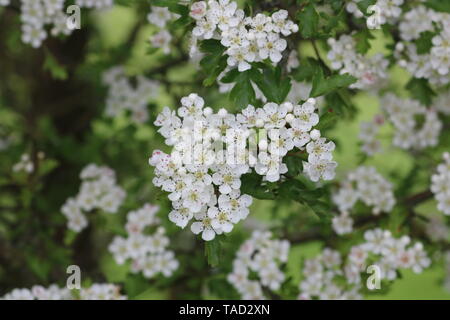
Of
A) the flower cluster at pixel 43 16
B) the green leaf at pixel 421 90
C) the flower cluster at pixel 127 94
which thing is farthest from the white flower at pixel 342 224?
the flower cluster at pixel 43 16

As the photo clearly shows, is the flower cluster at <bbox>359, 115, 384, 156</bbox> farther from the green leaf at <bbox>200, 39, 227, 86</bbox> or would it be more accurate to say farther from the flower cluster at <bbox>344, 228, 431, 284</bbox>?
the green leaf at <bbox>200, 39, 227, 86</bbox>

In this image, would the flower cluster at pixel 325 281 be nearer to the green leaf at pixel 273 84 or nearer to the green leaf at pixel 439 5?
the green leaf at pixel 273 84

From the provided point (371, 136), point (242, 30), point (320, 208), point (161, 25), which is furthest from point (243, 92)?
point (371, 136)

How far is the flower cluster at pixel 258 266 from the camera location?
342 cm

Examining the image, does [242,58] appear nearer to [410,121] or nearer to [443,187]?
[443,187]

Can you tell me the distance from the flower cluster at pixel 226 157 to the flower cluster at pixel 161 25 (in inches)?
38.4

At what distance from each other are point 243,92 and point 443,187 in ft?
4.10

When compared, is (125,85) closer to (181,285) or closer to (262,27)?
(181,285)

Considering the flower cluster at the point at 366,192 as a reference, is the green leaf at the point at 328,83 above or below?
above

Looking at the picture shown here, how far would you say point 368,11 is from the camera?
109 inches

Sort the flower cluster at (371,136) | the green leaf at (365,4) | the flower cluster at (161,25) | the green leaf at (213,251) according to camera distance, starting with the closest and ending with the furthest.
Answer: the green leaf at (213,251) < the green leaf at (365,4) < the flower cluster at (161,25) < the flower cluster at (371,136)

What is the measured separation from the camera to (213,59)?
270 centimetres

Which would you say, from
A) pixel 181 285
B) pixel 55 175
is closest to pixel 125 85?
pixel 55 175
